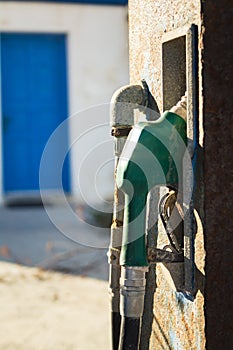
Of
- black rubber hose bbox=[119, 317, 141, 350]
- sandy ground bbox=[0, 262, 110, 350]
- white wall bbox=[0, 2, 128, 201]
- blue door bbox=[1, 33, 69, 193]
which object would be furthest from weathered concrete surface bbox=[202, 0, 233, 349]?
blue door bbox=[1, 33, 69, 193]

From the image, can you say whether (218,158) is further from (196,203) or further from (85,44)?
(85,44)

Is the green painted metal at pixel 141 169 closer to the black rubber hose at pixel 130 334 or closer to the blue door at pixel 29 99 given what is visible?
the black rubber hose at pixel 130 334

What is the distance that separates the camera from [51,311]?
4566 millimetres

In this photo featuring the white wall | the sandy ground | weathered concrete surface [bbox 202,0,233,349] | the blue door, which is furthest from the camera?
the blue door

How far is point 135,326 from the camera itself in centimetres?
158

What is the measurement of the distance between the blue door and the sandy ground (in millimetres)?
3960

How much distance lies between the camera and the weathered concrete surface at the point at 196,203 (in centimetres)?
158

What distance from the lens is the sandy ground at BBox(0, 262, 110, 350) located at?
3916mm

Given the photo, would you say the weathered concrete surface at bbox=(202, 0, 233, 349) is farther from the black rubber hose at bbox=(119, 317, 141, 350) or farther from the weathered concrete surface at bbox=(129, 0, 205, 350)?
the black rubber hose at bbox=(119, 317, 141, 350)

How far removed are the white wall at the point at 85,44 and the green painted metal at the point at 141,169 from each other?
7.90 metres

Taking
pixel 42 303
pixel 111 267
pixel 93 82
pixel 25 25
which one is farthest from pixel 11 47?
pixel 111 267

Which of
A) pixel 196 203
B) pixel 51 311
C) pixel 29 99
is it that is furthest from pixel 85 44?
pixel 196 203

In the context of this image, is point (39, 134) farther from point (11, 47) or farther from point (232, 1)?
point (232, 1)

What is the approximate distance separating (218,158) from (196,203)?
115 mm
